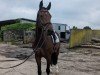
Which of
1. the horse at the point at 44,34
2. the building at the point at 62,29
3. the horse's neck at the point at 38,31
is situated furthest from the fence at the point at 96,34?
the horse's neck at the point at 38,31

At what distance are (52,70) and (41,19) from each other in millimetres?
3092

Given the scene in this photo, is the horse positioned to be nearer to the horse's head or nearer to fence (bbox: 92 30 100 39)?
the horse's head

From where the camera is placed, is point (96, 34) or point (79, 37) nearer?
point (79, 37)

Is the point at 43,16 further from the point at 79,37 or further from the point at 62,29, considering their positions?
the point at 62,29

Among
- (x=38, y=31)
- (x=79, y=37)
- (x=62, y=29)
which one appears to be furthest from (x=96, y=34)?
(x=38, y=31)

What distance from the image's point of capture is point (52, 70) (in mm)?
11883

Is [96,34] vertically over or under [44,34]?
under

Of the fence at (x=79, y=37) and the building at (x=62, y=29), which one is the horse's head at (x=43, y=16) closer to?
the fence at (x=79, y=37)

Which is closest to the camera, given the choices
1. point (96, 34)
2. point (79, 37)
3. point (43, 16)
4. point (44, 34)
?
point (43, 16)

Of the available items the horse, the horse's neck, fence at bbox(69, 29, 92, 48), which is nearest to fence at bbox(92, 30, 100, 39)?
fence at bbox(69, 29, 92, 48)

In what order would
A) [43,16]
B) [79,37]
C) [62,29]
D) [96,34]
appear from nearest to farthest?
1. [43,16]
2. [79,37]
3. [96,34]
4. [62,29]

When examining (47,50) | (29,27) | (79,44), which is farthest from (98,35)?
(47,50)

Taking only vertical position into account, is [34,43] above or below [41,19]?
below

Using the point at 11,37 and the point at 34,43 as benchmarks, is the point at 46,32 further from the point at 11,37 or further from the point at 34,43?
the point at 11,37
